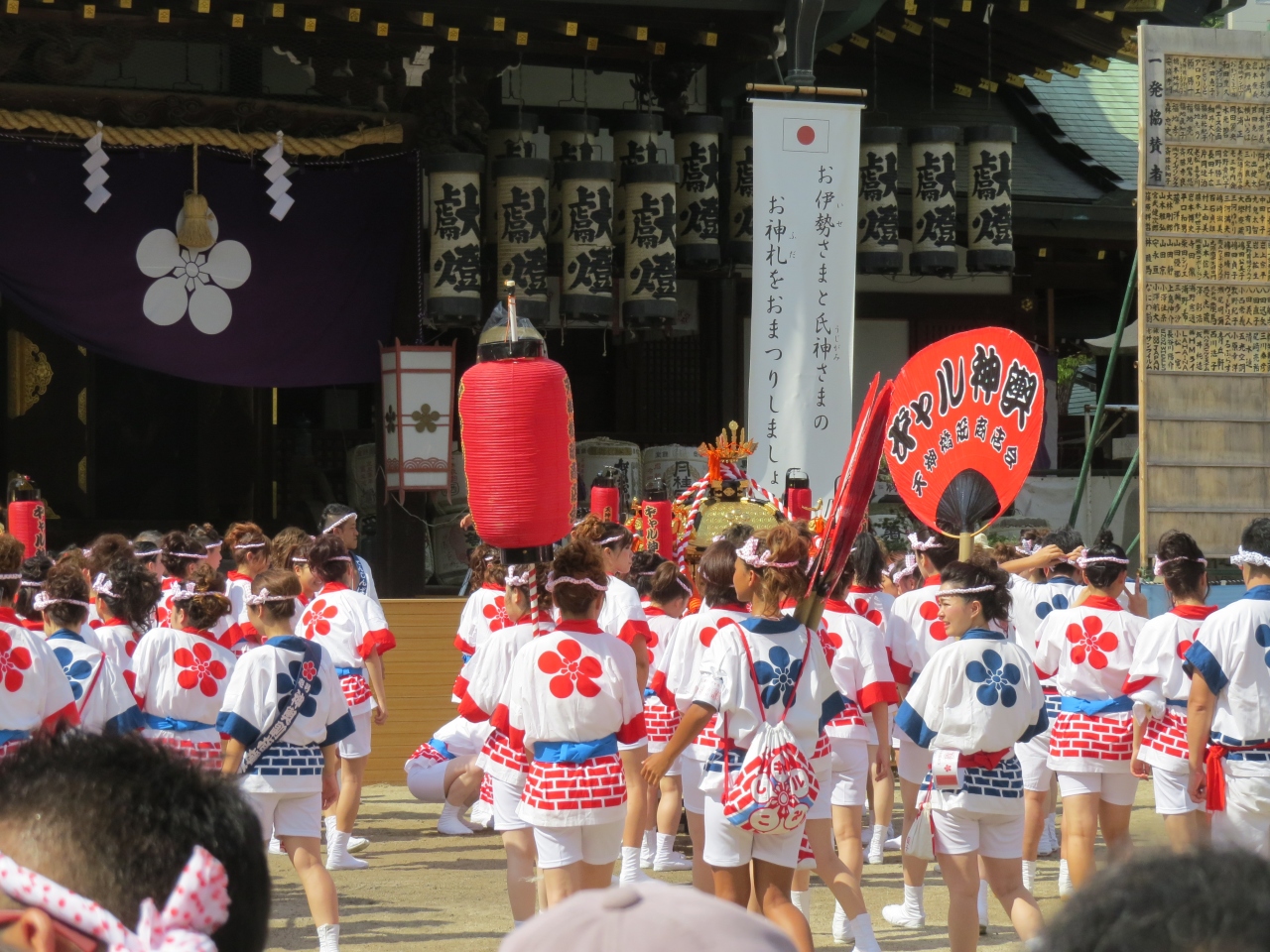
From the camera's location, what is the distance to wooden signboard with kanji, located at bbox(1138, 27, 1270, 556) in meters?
10.9

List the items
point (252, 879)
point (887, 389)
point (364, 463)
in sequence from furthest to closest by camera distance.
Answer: point (364, 463) < point (887, 389) < point (252, 879)

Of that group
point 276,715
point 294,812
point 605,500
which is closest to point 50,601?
point 276,715

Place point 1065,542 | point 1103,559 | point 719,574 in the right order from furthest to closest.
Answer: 1. point 1065,542
2. point 1103,559
3. point 719,574

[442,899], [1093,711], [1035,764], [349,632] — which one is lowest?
[442,899]

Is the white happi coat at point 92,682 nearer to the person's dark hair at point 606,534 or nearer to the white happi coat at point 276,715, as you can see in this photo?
the white happi coat at point 276,715

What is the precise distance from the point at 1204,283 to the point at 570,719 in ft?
24.5

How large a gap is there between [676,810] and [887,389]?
298 cm

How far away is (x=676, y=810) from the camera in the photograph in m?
7.98

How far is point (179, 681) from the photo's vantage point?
21.1 feet

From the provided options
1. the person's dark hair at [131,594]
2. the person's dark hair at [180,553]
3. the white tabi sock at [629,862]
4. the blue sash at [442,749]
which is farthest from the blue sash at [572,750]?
the blue sash at [442,749]

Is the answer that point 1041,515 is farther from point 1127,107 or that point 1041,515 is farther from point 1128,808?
point 1128,808

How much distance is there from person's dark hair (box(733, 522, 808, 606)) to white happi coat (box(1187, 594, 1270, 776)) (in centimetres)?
177

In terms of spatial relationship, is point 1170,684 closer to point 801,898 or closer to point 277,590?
point 801,898

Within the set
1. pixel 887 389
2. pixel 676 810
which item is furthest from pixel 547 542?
pixel 676 810
